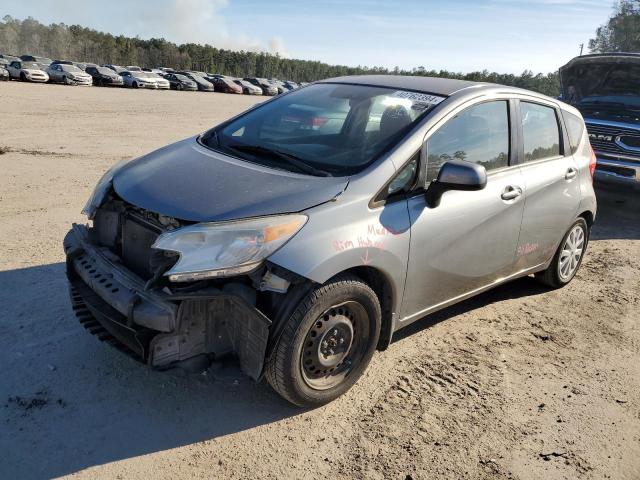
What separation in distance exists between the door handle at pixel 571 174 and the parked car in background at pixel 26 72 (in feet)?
119

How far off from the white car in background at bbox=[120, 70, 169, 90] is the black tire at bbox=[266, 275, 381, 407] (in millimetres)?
39972

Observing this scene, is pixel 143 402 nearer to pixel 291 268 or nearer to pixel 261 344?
pixel 261 344

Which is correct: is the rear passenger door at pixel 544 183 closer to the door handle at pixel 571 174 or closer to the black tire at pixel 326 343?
the door handle at pixel 571 174

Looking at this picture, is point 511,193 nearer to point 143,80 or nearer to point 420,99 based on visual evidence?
point 420,99

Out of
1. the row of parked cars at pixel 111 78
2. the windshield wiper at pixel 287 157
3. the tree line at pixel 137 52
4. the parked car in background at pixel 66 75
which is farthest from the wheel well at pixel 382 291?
the tree line at pixel 137 52

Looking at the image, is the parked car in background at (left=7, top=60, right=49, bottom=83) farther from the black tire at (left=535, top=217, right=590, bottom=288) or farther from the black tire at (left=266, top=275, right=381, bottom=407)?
the black tire at (left=266, top=275, right=381, bottom=407)

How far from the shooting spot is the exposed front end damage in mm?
2729

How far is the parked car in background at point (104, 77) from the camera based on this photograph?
1499 inches

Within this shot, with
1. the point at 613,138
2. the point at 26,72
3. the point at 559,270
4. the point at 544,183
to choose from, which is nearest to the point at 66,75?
the point at 26,72

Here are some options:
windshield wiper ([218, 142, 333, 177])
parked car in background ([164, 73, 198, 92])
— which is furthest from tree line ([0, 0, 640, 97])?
windshield wiper ([218, 142, 333, 177])

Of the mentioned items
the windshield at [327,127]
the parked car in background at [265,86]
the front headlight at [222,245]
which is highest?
the parked car in background at [265,86]

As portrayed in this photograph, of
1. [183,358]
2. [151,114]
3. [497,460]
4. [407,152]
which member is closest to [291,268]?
[183,358]

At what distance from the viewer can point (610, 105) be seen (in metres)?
9.24

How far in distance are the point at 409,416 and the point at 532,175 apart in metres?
2.23
